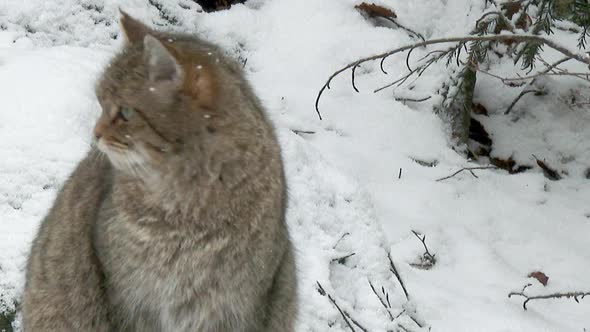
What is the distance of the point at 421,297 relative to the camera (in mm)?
4398

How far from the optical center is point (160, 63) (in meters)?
2.57

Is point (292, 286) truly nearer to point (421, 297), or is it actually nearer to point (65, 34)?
point (421, 297)

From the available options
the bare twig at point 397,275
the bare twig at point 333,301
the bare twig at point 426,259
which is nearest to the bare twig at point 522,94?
the bare twig at point 426,259

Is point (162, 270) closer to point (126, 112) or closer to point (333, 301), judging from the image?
point (126, 112)

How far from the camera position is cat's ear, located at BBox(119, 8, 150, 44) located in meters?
2.83

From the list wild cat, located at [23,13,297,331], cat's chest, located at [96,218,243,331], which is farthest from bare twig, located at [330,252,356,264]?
cat's chest, located at [96,218,243,331]

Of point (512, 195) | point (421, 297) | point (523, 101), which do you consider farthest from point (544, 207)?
point (421, 297)

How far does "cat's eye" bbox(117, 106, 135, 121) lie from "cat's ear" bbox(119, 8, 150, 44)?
269mm

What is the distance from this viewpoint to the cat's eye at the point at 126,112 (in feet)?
8.69

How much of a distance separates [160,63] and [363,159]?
9.96 ft

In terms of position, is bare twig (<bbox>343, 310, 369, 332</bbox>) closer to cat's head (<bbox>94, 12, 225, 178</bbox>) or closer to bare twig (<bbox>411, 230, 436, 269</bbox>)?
bare twig (<bbox>411, 230, 436, 269</bbox>)

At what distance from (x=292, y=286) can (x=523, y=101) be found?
3336mm

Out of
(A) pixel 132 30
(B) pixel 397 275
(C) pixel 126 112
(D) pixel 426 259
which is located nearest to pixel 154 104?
(C) pixel 126 112

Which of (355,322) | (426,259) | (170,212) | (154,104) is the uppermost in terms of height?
(154,104)
